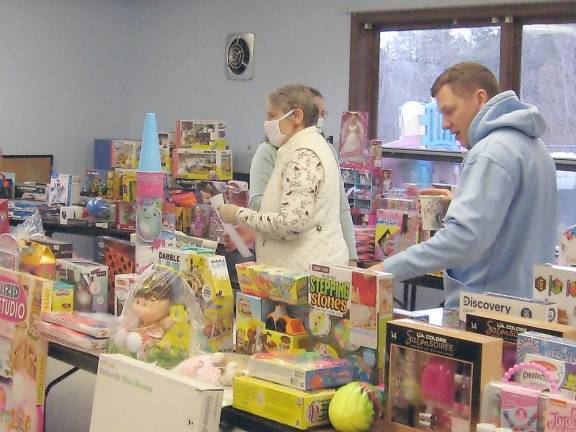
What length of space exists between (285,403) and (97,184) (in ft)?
16.9

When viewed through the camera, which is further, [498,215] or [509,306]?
[498,215]

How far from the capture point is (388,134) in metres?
6.88

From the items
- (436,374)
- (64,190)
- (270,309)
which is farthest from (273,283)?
(64,190)

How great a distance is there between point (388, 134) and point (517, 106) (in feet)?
13.2

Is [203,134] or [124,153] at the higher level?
[203,134]

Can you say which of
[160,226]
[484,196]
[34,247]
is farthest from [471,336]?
[34,247]

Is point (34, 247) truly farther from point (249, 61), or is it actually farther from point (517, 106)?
point (249, 61)

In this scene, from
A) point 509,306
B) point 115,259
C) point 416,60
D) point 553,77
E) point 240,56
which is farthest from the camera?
point 240,56

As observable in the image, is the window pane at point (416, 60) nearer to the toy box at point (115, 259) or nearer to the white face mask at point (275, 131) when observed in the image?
the white face mask at point (275, 131)

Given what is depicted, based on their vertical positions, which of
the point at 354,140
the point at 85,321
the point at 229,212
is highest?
the point at 354,140

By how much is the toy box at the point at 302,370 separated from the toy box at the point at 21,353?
91cm

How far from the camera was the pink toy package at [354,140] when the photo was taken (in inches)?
231

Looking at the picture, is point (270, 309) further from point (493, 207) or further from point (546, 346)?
point (546, 346)

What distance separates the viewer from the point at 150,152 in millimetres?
3299
